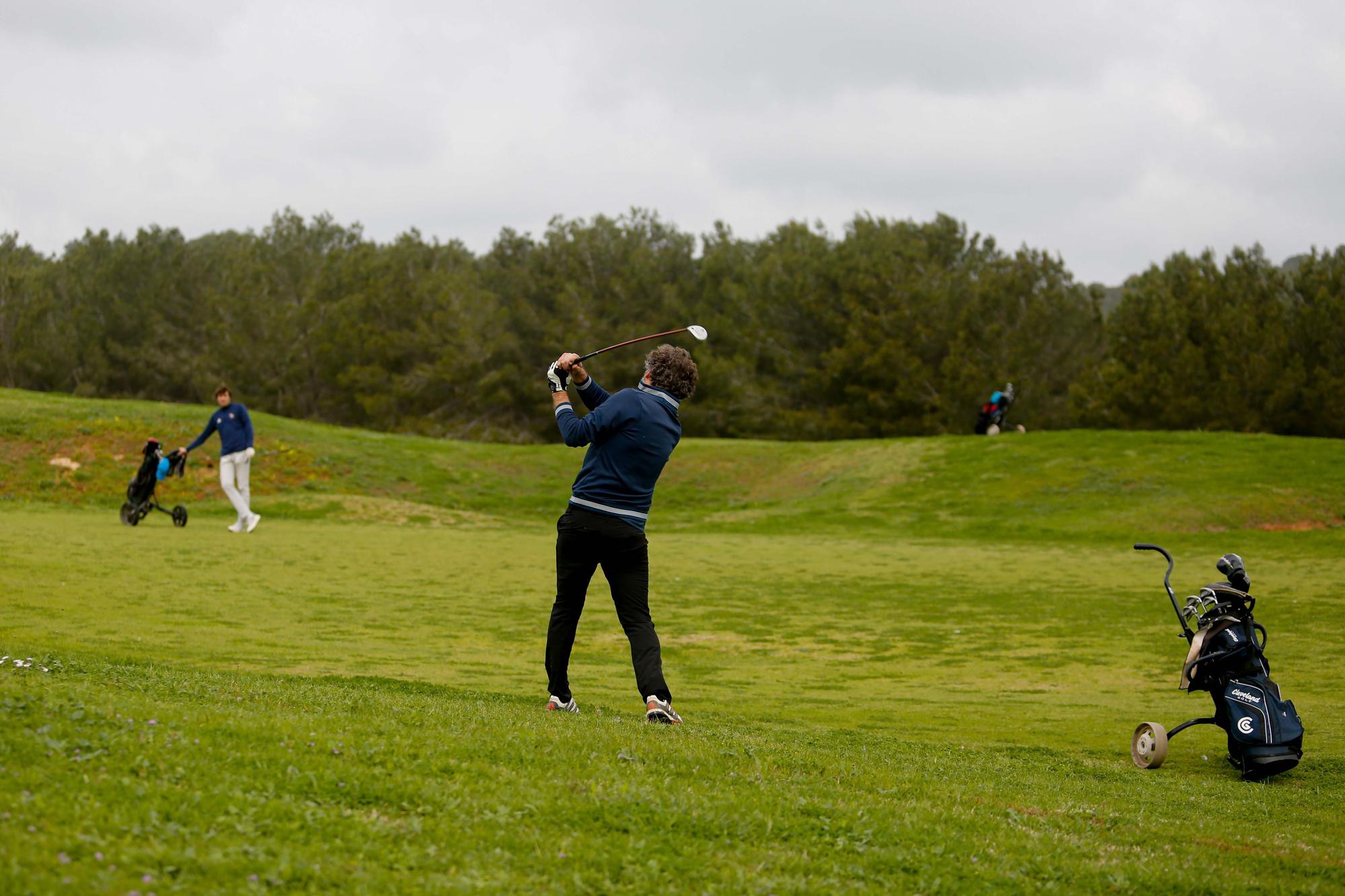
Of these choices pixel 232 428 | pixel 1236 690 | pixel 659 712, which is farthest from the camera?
pixel 232 428

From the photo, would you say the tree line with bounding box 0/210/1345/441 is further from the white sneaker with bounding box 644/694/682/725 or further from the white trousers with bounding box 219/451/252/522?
the white sneaker with bounding box 644/694/682/725

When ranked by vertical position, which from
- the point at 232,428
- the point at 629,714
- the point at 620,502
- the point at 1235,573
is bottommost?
the point at 629,714

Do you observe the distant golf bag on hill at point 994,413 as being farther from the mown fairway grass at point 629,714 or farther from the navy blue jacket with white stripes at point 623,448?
the navy blue jacket with white stripes at point 623,448

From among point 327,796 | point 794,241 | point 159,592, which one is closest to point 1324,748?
point 327,796

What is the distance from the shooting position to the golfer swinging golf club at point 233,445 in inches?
874

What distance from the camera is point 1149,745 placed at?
29.5 ft

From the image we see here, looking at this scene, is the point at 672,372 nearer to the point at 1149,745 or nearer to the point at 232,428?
the point at 1149,745

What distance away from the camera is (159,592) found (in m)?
14.6

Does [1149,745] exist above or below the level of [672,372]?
below

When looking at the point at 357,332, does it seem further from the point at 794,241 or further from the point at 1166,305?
the point at 1166,305

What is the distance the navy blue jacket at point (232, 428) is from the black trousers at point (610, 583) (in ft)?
49.6

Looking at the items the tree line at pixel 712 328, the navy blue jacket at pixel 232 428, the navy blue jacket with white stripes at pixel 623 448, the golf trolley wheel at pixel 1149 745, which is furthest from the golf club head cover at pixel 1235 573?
the tree line at pixel 712 328

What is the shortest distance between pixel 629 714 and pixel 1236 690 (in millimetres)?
4370

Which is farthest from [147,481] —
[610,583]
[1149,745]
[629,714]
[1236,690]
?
[1236,690]
